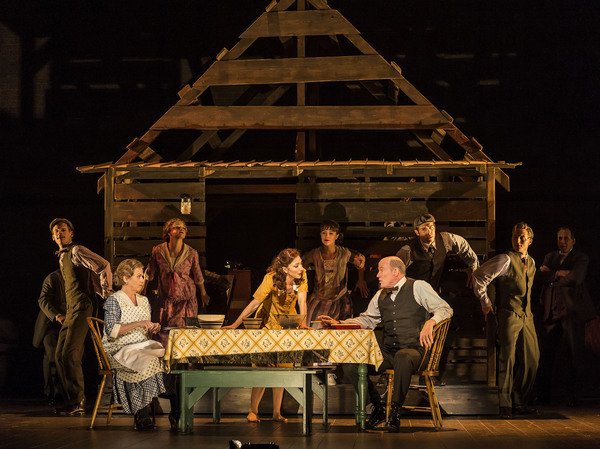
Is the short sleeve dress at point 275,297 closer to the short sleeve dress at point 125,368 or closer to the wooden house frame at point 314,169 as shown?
the short sleeve dress at point 125,368

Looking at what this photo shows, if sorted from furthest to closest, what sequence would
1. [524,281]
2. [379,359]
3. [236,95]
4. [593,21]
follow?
[593,21]
[236,95]
[524,281]
[379,359]

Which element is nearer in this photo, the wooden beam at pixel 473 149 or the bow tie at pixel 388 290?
the bow tie at pixel 388 290

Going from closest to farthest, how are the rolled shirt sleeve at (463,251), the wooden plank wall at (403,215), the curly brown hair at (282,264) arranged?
1. the curly brown hair at (282,264)
2. the rolled shirt sleeve at (463,251)
3. the wooden plank wall at (403,215)

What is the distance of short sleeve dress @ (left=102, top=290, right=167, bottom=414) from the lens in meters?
8.49

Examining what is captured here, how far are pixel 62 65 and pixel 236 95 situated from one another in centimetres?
294

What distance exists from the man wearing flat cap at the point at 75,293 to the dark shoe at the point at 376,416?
3.18 metres

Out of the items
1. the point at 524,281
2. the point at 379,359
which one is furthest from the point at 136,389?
the point at 524,281

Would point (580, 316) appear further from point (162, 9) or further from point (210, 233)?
point (162, 9)

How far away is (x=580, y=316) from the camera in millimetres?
11070

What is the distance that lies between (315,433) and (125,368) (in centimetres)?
168

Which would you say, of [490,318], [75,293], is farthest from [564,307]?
[75,293]

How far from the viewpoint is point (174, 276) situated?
10.4m

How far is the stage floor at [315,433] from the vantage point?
7766mm

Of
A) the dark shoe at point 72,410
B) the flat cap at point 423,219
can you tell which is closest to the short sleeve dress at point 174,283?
the dark shoe at point 72,410
